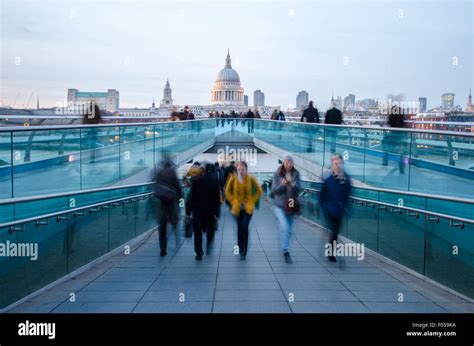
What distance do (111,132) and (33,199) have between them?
15.6 feet

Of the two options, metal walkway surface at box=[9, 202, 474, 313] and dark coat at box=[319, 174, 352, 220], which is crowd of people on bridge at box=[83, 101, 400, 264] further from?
metal walkway surface at box=[9, 202, 474, 313]

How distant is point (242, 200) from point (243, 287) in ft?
8.23

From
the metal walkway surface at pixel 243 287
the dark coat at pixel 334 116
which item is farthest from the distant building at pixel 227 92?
the metal walkway surface at pixel 243 287

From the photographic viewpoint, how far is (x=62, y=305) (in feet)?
23.7

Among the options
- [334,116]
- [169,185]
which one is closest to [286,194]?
[169,185]

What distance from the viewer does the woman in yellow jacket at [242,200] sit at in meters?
10.4

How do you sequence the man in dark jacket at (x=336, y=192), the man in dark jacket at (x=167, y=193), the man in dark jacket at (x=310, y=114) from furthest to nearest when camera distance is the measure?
the man in dark jacket at (x=310, y=114) < the man in dark jacket at (x=167, y=193) < the man in dark jacket at (x=336, y=192)

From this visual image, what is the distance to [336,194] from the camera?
952cm

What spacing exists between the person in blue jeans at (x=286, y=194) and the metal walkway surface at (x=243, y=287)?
57 centimetres

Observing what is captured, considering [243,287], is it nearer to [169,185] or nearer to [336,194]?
[336,194]

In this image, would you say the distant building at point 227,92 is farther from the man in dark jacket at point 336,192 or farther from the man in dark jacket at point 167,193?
the man in dark jacket at point 336,192
